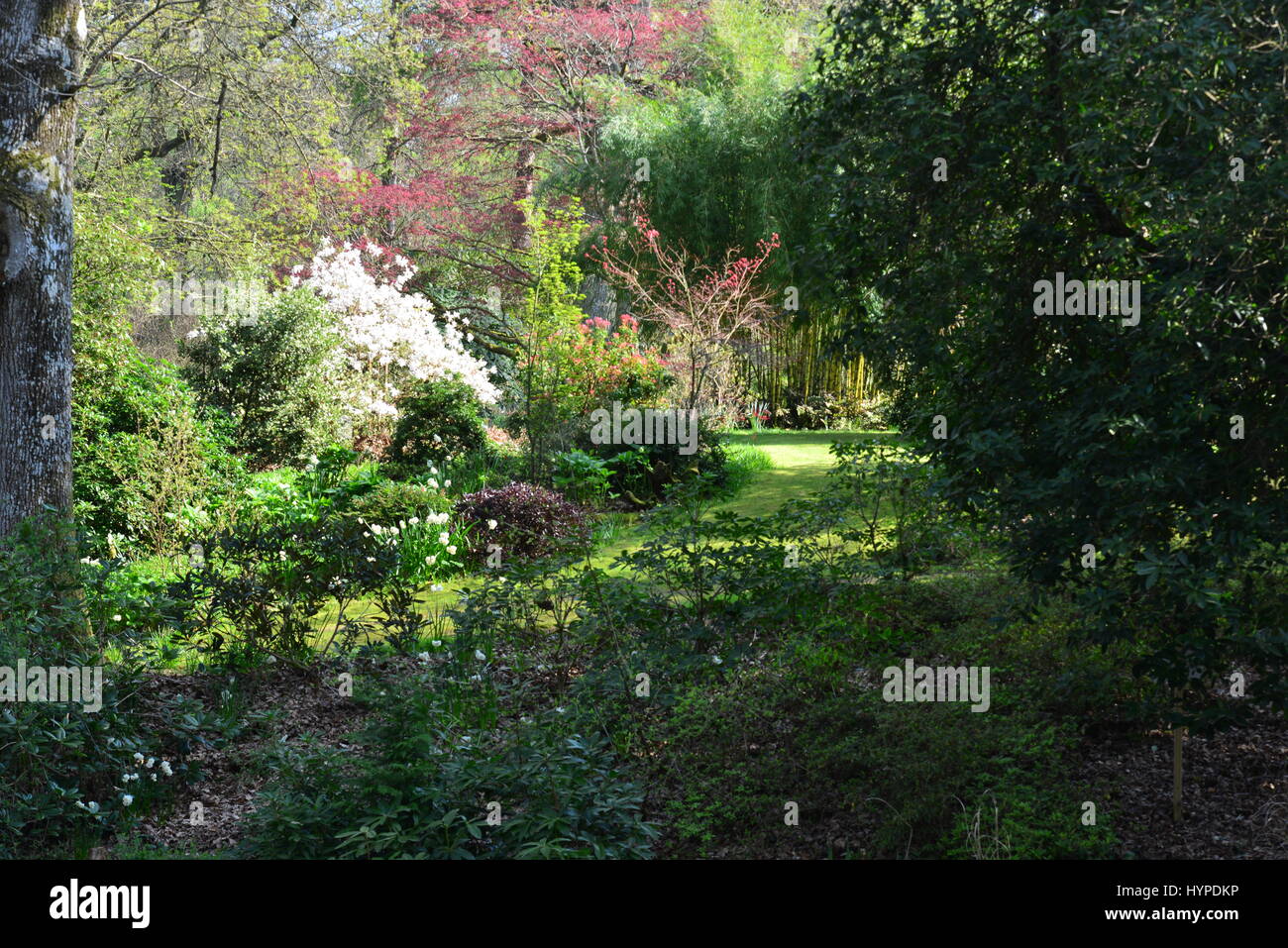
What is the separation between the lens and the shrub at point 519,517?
7.77 m

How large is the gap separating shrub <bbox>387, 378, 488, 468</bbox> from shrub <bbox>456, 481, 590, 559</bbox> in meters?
2.79

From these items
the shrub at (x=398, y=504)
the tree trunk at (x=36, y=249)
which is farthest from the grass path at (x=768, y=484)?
the tree trunk at (x=36, y=249)

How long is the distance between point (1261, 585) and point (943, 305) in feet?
5.22

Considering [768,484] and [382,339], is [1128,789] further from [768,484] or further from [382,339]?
[382,339]

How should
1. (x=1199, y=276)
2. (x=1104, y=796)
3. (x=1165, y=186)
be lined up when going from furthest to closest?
1. (x=1104, y=796)
2. (x=1165, y=186)
3. (x=1199, y=276)

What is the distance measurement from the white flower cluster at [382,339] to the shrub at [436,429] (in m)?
0.77

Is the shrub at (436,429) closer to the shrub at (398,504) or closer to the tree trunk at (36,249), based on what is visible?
the shrub at (398,504)

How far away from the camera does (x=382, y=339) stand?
11906 mm

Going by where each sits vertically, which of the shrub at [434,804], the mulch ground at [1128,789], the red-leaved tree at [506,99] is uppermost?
the red-leaved tree at [506,99]

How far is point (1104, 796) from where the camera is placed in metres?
3.91

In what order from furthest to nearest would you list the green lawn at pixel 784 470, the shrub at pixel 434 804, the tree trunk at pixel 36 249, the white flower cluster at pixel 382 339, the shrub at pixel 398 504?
the white flower cluster at pixel 382 339
the green lawn at pixel 784 470
the shrub at pixel 398 504
the tree trunk at pixel 36 249
the shrub at pixel 434 804

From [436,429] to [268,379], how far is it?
1690mm
